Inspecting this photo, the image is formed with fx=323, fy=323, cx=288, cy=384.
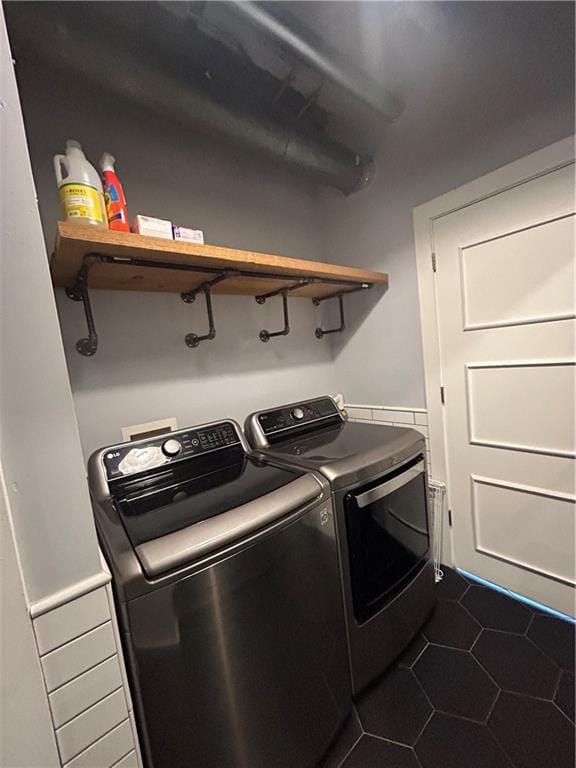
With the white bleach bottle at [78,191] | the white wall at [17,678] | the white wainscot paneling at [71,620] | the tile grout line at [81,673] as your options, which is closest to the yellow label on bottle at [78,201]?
the white bleach bottle at [78,191]

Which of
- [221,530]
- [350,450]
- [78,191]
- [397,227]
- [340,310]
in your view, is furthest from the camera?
[340,310]

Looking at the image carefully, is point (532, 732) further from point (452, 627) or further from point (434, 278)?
point (434, 278)

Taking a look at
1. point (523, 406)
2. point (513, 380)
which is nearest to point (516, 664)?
point (523, 406)

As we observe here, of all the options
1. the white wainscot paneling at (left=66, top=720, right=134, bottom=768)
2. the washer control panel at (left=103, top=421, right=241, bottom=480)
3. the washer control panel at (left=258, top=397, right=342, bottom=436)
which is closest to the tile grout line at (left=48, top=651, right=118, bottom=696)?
the white wainscot paneling at (left=66, top=720, right=134, bottom=768)

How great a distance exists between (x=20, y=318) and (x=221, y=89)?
1207 millimetres

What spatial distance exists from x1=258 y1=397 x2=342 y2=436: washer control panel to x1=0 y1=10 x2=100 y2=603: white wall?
90cm

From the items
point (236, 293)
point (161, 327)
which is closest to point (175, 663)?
point (161, 327)

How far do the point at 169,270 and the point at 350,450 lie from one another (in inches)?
36.2

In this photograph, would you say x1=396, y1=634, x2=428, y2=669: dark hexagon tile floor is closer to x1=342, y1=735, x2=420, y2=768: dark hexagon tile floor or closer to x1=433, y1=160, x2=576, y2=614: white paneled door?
x1=342, y1=735, x2=420, y2=768: dark hexagon tile floor

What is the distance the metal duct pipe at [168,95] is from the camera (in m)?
0.92

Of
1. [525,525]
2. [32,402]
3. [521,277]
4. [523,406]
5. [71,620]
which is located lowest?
[525,525]

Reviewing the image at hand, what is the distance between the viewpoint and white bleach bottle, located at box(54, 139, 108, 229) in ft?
2.80

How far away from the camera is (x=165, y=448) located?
1171 millimetres

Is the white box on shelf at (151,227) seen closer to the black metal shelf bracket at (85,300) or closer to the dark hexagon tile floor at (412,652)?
the black metal shelf bracket at (85,300)
